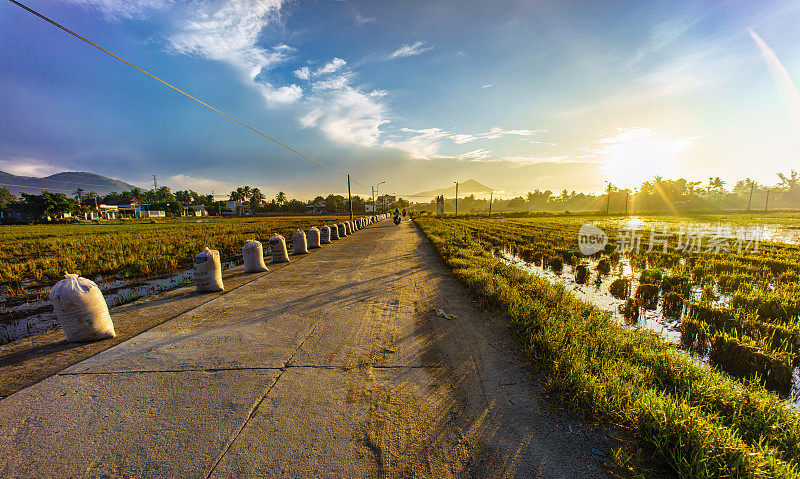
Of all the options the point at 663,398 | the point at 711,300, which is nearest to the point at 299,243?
the point at 663,398

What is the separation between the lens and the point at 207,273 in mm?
5660

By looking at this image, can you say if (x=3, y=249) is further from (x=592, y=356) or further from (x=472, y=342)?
(x=592, y=356)

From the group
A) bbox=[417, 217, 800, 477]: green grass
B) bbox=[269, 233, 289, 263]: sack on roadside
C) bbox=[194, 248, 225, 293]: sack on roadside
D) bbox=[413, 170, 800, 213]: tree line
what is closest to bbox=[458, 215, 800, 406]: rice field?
bbox=[417, 217, 800, 477]: green grass

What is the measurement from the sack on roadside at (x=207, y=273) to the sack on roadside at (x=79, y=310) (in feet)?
6.58

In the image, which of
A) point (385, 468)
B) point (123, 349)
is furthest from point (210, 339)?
point (385, 468)

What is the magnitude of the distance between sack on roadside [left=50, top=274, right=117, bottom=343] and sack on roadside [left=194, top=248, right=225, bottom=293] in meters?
2.00

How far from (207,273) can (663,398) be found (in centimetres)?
698

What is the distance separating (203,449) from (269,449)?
1.49 feet

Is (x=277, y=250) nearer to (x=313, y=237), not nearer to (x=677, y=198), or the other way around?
(x=313, y=237)

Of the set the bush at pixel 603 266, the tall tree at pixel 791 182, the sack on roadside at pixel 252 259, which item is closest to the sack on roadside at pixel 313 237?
the sack on roadside at pixel 252 259

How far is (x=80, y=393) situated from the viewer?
8.23 ft

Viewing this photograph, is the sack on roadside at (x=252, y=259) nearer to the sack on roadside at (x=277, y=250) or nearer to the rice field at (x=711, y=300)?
the sack on roadside at (x=277, y=250)

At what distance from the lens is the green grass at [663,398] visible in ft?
5.74

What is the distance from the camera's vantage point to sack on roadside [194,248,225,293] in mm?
5617
